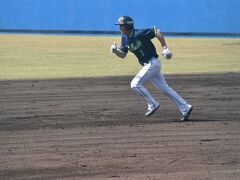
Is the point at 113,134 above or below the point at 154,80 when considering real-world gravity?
above

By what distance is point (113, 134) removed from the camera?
1152cm

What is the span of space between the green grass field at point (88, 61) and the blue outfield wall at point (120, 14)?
11094mm

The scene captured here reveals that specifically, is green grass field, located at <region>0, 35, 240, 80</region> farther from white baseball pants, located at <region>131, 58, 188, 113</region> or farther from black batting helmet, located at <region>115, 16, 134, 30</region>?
black batting helmet, located at <region>115, 16, 134, 30</region>

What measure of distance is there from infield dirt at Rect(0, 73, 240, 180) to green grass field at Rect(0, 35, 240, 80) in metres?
4.51

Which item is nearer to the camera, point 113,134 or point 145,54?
point 113,134

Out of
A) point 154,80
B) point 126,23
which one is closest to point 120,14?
point 154,80

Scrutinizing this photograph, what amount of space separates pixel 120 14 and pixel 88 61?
22.7 metres

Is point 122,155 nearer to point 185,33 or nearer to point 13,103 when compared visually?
point 13,103

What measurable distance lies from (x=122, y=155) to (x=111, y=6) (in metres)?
42.8

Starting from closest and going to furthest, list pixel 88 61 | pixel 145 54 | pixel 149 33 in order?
1. pixel 149 33
2. pixel 145 54
3. pixel 88 61

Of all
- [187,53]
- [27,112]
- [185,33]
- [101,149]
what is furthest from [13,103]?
[185,33]

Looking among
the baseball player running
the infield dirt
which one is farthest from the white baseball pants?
the infield dirt

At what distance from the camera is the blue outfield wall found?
50625 mm

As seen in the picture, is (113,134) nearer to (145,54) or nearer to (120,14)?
(145,54)
